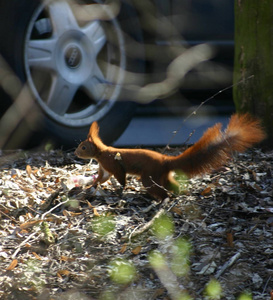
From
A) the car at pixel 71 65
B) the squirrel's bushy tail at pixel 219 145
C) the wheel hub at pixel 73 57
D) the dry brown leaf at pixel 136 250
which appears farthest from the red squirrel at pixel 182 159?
the wheel hub at pixel 73 57

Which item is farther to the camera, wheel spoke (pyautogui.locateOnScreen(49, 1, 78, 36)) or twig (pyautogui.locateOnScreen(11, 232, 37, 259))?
wheel spoke (pyautogui.locateOnScreen(49, 1, 78, 36))

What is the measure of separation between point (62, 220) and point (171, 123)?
7.93 feet

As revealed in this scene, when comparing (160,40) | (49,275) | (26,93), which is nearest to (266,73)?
(160,40)

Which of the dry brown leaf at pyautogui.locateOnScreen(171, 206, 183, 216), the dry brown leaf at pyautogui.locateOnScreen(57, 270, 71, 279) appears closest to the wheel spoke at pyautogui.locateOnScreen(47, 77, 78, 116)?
the dry brown leaf at pyautogui.locateOnScreen(171, 206, 183, 216)

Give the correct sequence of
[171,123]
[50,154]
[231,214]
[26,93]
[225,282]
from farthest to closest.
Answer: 1. [171,123]
2. [50,154]
3. [26,93]
4. [231,214]
5. [225,282]

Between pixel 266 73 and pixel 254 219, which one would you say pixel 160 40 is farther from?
pixel 254 219

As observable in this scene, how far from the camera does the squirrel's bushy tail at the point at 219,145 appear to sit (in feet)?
13.2

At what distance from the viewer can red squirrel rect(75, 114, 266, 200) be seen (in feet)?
13.3

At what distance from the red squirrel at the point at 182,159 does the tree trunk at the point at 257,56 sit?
817 millimetres

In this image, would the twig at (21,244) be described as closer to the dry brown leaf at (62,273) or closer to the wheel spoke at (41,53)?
the dry brown leaf at (62,273)

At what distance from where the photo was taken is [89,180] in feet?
15.1

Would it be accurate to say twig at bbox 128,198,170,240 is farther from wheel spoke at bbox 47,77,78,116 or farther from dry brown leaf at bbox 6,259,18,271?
wheel spoke at bbox 47,77,78,116

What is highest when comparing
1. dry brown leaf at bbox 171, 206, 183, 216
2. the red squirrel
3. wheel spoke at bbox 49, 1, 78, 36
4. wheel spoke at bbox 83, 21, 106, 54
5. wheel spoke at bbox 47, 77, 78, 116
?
wheel spoke at bbox 49, 1, 78, 36

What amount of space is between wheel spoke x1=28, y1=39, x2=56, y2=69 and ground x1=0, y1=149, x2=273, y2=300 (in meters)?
0.95
